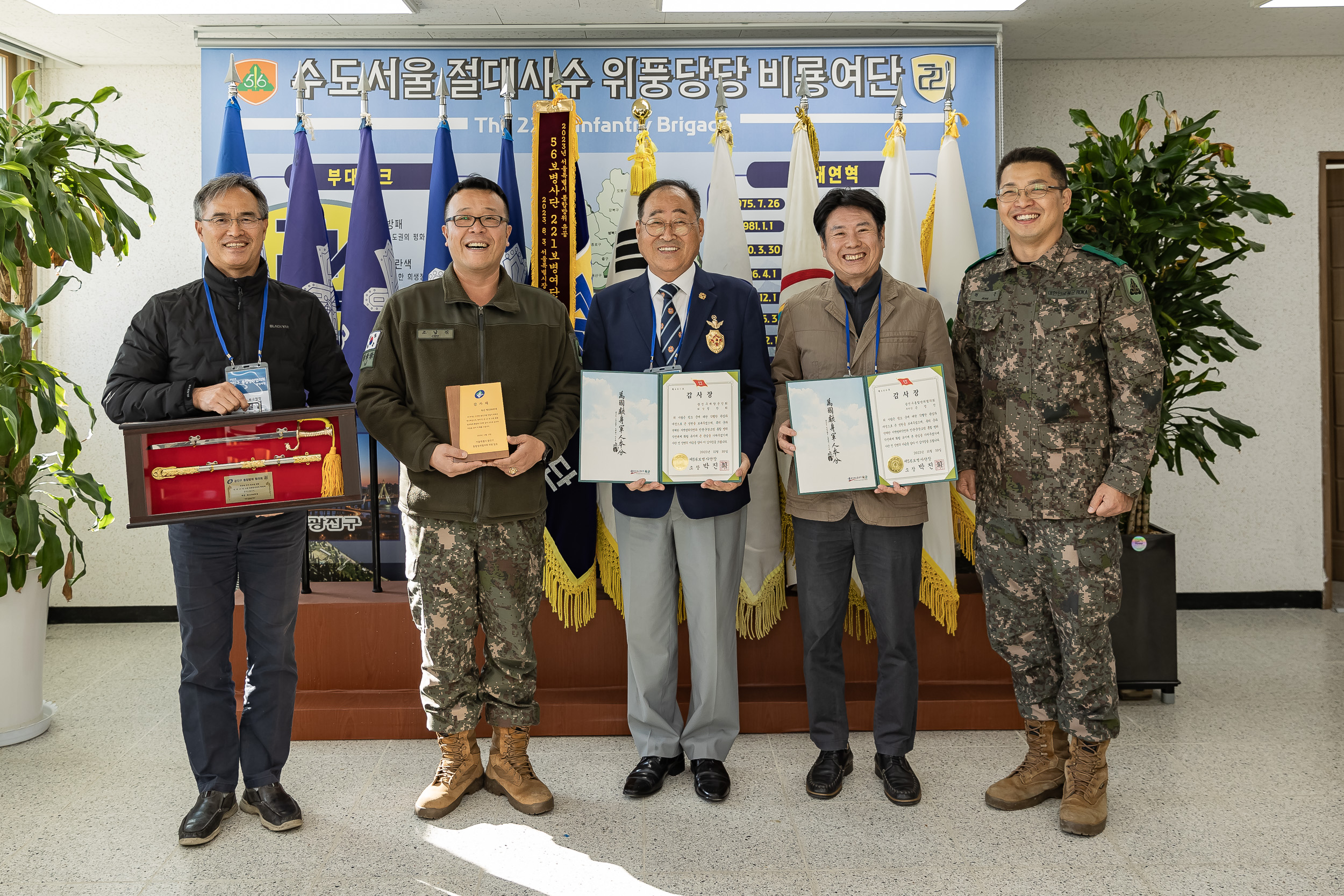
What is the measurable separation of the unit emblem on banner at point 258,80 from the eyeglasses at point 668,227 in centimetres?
237

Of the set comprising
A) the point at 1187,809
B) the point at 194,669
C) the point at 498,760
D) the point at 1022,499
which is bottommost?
the point at 1187,809

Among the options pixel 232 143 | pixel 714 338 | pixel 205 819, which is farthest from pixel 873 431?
pixel 232 143

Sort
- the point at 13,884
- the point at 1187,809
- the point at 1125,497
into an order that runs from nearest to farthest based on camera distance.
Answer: the point at 13,884 → the point at 1125,497 → the point at 1187,809

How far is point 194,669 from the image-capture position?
2213 millimetres

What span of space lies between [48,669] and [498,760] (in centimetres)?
247

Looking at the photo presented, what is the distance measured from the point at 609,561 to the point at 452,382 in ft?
3.10

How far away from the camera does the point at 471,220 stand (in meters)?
2.26

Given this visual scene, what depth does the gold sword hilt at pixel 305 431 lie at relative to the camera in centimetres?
217

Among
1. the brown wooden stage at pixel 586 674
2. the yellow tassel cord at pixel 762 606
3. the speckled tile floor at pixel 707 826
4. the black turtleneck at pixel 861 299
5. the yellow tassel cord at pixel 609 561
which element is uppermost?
the black turtleneck at pixel 861 299

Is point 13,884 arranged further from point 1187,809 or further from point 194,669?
point 1187,809

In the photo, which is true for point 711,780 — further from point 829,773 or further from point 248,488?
point 248,488

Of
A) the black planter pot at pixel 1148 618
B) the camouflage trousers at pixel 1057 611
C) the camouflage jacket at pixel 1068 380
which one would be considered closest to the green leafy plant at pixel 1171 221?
the black planter pot at pixel 1148 618

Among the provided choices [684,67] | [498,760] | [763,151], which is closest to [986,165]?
[763,151]

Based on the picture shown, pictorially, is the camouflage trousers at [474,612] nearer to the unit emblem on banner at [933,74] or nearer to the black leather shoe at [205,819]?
the black leather shoe at [205,819]
